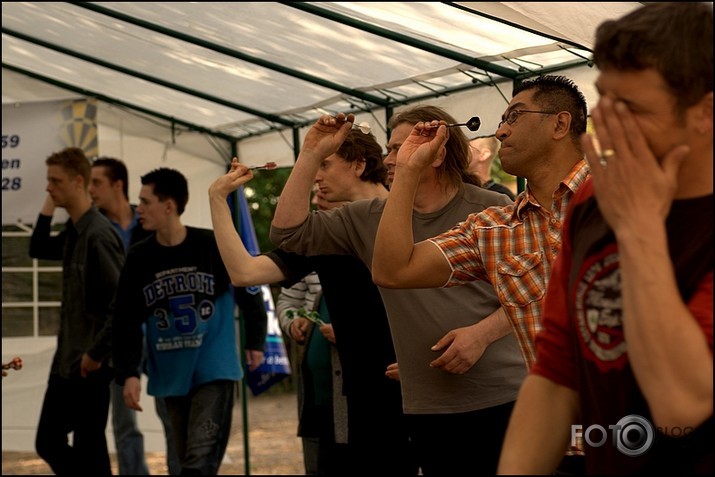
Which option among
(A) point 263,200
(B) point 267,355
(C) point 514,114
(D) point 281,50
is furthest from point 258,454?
(A) point 263,200

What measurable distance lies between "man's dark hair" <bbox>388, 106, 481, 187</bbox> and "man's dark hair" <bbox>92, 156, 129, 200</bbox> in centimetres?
391

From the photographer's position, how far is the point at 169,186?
6707 millimetres

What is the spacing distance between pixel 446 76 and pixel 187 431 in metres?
2.41

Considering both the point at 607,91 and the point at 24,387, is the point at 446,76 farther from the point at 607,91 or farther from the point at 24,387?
the point at 24,387

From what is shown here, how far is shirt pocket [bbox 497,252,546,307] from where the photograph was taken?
120 inches

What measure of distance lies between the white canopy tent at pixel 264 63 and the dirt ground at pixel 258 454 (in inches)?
108

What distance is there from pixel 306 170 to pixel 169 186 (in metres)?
2.92

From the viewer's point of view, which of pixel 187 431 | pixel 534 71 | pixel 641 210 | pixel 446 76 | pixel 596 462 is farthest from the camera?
pixel 187 431

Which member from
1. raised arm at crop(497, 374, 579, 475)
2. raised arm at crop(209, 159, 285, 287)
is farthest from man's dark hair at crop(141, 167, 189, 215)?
raised arm at crop(497, 374, 579, 475)

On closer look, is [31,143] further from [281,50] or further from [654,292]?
[654,292]

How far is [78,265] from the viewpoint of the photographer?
7.01 m

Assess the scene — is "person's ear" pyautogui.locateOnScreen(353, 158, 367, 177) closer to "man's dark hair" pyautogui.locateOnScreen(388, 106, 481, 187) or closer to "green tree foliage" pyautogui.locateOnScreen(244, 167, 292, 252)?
"man's dark hair" pyautogui.locateOnScreen(388, 106, 481, 187)

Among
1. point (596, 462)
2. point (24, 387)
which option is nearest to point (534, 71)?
point (596, 462)

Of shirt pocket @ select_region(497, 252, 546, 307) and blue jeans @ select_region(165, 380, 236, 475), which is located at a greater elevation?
shirt pocket @ select_region(497, 252, 546, 307)
